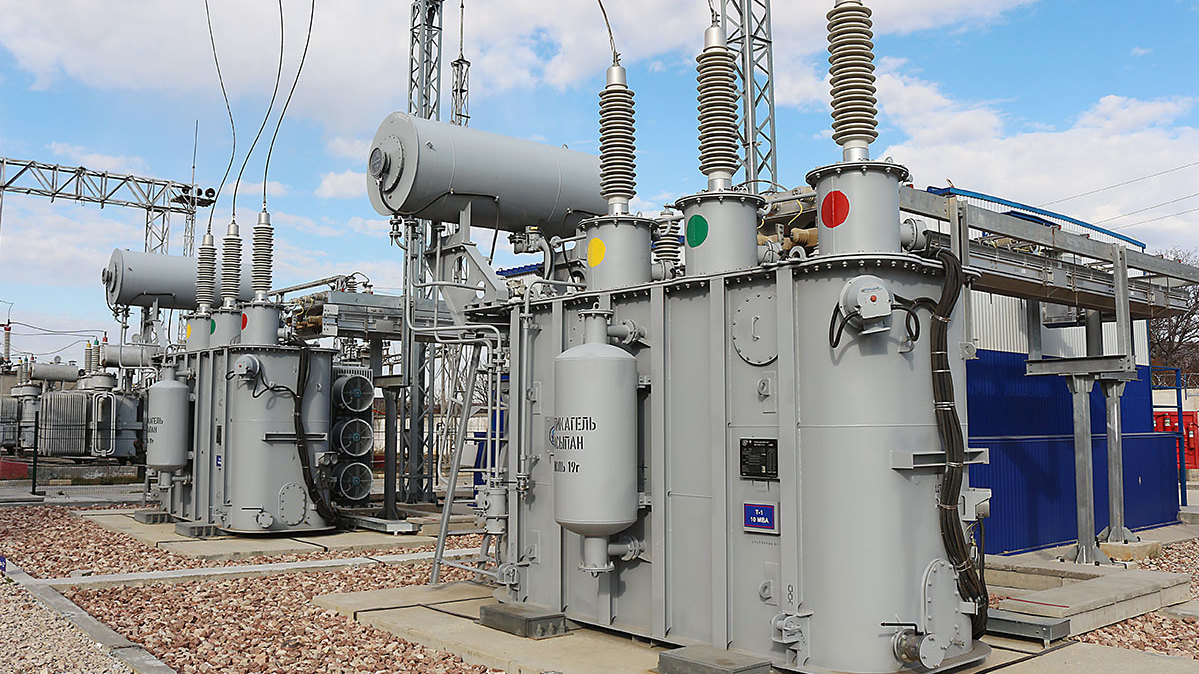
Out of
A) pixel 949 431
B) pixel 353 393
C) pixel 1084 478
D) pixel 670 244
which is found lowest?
pixel 1084 478

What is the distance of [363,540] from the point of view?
15820 millimetres

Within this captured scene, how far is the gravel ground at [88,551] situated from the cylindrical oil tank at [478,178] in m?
5.91

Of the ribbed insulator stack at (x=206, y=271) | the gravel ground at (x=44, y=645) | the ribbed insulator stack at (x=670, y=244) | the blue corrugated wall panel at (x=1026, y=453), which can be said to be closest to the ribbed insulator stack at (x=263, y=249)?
the ribbed insulator stack at (x=206, y=271)

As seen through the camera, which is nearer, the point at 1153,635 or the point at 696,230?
the point at 696,230

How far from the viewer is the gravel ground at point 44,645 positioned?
7.91 metres

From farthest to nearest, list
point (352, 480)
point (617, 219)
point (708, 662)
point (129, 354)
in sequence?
point (129, 354), point (352, 480), point (617, 219), point (708, 662)

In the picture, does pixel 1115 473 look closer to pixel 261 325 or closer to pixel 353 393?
pixel 353 393

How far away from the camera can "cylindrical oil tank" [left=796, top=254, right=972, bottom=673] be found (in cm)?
693

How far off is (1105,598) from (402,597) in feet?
23.5

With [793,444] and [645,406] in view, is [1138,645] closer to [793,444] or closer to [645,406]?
[793,444]

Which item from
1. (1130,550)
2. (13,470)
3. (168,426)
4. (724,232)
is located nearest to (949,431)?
(724,232)

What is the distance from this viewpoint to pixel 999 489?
47.8 ft

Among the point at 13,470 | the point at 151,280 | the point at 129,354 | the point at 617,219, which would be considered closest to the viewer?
the point at 617,219

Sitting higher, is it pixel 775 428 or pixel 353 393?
pixel 353 393
